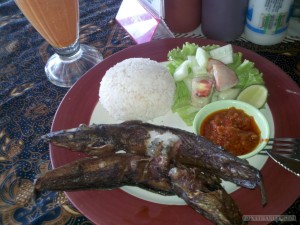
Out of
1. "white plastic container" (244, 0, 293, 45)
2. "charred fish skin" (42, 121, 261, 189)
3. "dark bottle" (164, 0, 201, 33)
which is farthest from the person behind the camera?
"dark bottle" (164, 0, 201, 33)

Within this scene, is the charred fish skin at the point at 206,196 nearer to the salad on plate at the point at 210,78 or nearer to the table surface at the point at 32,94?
the table surface at the point at 32,94

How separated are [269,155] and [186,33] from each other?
788mm

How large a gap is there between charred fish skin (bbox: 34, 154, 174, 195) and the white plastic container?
81 cm

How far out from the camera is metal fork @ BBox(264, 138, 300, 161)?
0.99m

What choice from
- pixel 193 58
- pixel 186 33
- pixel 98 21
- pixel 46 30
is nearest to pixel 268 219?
pixel 193 58

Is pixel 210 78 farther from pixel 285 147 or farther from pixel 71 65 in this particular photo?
pixel 71 65

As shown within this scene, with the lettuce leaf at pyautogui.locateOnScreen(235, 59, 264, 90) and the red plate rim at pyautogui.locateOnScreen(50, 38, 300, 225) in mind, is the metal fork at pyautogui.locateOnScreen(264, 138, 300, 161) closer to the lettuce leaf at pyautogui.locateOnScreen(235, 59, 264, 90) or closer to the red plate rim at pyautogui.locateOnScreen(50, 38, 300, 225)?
the red plate rim at pyautogui.locateOnScreen(50, 38, 300, 225)

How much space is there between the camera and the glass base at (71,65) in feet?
4.73

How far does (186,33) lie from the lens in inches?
61.9

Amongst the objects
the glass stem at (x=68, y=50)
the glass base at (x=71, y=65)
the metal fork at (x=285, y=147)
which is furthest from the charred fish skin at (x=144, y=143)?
the glass stem at (x=68, y=50)

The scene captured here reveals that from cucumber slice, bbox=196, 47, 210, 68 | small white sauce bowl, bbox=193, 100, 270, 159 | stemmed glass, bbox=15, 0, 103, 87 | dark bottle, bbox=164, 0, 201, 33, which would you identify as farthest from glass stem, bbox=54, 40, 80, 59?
small white sauce bowl, bbox=193, 100, 270, 159

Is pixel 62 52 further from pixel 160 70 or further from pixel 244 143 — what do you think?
pixel 244 143

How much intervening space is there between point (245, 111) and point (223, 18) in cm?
47

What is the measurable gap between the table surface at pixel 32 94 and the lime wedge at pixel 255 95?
23 centimetres
